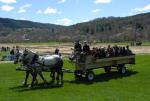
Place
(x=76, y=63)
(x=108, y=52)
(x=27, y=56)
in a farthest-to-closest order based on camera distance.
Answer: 1. (x=108, y=52)
2. (x=76, y=63)
3. (x=27, y=56)

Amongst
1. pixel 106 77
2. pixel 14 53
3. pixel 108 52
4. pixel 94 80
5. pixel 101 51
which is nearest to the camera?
pixel 94 80

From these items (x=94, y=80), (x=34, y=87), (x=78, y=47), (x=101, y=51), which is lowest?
(x=34, y=87)

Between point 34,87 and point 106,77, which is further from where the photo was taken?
point 106,77

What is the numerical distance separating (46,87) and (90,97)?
4.40 m

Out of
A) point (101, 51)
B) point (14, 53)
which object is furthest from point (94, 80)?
point (14, 53)

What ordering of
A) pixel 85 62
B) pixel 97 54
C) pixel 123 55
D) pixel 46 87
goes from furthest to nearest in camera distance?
pixel 123 55
pixel 97 54
pixel 85 62
pixel 46 87

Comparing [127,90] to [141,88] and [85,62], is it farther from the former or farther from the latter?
[85,62]

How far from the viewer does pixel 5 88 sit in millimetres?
23219

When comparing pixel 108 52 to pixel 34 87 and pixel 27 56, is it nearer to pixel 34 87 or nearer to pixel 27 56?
pixel 34 87

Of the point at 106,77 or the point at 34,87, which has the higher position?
the point at 106,77

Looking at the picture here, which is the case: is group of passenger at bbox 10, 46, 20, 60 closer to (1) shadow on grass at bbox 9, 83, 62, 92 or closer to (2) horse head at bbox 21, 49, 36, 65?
(2) horse head at bbox 21, 49, 36, 65

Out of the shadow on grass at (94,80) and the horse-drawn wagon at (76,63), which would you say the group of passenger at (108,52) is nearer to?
the horse-drawn wagon at (76,63)

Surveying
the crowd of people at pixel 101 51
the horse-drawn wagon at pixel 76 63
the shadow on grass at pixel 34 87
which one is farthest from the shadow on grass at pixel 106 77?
the shadow on grass at pixel 34 87

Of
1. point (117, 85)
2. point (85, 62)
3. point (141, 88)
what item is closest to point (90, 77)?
point (85, 62)
